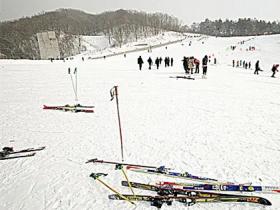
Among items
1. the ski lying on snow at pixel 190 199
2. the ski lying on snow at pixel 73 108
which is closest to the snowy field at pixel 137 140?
the ski lying on snow at pixel 190 199

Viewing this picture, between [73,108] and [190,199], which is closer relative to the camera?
[190,199]

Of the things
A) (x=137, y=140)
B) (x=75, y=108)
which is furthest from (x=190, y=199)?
(x=75, y=108)

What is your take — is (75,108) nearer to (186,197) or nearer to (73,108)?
(73,108)

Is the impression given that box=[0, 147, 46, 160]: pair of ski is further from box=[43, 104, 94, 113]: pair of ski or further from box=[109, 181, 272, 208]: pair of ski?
box=[43, 104, 94, 113]: pair of ski

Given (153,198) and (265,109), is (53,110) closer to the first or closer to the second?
(153,198)

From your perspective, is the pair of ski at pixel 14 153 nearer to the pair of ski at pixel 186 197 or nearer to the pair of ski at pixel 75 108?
the pair of ski at pixel 186 197

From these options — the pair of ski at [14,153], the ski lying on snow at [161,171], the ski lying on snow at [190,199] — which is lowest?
the ski lying on snow at [190,199]

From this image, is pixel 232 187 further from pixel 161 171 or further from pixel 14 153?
pixel 14 153

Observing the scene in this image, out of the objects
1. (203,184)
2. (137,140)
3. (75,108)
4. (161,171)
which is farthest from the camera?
(75,108)

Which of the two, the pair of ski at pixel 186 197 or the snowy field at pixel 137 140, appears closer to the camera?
the pair of ski at pixel 186 197

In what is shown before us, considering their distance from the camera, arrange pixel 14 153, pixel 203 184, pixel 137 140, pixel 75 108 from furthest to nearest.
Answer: pixel 75 108
pixel 137 140
pixel 14 153
pixel 203 184

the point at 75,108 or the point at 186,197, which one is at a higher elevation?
the point at 75,108

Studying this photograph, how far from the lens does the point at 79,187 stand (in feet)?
17.7

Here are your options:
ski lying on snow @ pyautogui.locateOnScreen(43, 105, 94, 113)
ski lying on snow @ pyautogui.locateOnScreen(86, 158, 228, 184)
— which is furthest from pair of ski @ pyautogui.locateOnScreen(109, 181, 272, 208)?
ski lying on snow @ pyautogui.locateOnScreen(43, 105, 94, 113)
